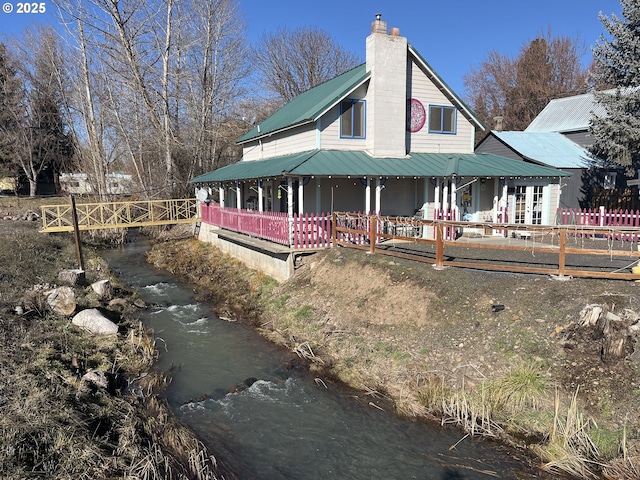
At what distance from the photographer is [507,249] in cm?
1071

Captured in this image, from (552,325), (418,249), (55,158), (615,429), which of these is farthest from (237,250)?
(55,158)

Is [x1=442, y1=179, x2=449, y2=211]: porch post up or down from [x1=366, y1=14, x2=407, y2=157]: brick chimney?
down

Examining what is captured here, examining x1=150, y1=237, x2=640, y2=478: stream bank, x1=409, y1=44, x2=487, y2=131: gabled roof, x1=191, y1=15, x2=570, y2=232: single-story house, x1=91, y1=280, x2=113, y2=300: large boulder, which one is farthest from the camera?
x1=409, y1=44, x2=487, y2=131: gabled roof

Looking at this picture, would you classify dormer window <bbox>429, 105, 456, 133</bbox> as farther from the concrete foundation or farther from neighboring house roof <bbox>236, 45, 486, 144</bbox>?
the concrete foundation

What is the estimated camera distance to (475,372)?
7.55m

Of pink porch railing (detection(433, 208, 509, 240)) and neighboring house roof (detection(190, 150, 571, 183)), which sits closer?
neighboring house roof (detection(190, 150, 571, 183))

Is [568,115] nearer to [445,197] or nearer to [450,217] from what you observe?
[445,197]

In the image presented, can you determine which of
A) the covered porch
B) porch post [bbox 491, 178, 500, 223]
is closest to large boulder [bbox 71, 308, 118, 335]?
the covered porch

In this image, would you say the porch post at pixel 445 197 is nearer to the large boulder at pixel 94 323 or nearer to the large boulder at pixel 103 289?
the large boulder at pixel 94 323

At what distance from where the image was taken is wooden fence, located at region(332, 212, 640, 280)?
883 cm

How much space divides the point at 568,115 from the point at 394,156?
17.6m

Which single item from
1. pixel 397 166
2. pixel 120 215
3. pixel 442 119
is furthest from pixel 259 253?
pixel 120 215

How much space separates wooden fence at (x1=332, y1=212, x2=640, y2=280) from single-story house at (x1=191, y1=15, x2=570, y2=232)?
1.41 meters

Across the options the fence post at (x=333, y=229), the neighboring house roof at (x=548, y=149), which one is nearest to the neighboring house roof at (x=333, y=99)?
the fence post at (x=333, y=229)
